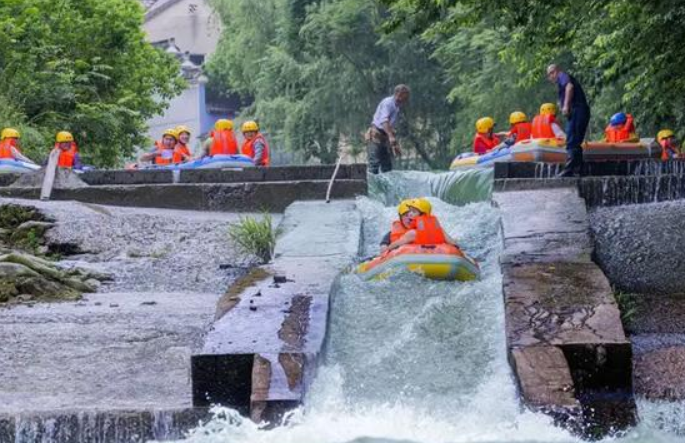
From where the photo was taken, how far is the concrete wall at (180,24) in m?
85.0

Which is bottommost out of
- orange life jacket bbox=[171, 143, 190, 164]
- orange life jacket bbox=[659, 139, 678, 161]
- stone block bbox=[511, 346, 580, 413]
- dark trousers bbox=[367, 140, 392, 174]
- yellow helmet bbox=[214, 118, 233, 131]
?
stone block bbox=[511, 346, 580, 413]

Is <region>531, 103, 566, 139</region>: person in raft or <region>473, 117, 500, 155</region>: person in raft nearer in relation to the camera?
<region>531, 103, 566, 139</region>: person in raft

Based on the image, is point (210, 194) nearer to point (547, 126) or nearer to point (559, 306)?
point (547, 126)

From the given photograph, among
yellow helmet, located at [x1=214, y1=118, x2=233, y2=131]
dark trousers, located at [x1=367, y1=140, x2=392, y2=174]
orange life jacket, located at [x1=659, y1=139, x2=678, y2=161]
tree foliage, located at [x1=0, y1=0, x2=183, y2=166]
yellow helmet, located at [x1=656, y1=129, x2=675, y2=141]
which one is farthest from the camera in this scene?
tree foliage, located at [x1=0, y1=0, x2=183, y2=166]

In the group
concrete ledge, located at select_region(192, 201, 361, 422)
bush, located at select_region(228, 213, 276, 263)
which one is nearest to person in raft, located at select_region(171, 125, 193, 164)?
bush, located at select_region(228, 213, 276, 263)

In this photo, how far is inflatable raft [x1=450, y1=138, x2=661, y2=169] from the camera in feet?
73.3

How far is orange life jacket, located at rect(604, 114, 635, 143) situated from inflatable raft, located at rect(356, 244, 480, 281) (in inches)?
492

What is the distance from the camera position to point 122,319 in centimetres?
1301

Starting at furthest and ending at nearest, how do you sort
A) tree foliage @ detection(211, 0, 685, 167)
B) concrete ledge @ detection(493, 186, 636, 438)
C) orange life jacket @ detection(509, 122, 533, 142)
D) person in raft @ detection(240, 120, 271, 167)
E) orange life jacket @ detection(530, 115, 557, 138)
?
tree foliage @ detection(211, 0, 685, 167)
person in raft @ detection(240, 120, 271, 167)
orange life jacket @ detection(509, 122, 533, 142)
orange life jacket @ detection(530, 115, 557, 138)
concrete ledge @ detection(493, 186, 636, 438)

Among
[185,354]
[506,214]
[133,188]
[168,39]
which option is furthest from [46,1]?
[168,39]

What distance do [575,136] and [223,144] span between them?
8768mm

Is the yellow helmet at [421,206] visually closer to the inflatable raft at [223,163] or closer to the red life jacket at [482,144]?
the inflatable raft at [223,163]

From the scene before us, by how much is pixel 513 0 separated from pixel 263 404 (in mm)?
6207

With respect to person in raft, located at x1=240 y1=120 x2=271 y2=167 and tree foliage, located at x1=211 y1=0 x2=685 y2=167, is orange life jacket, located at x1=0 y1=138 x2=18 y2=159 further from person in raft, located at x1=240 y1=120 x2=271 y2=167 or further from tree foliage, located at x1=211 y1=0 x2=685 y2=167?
tree foliage, located at x1=211 y1=0 x2=685 y2=167
